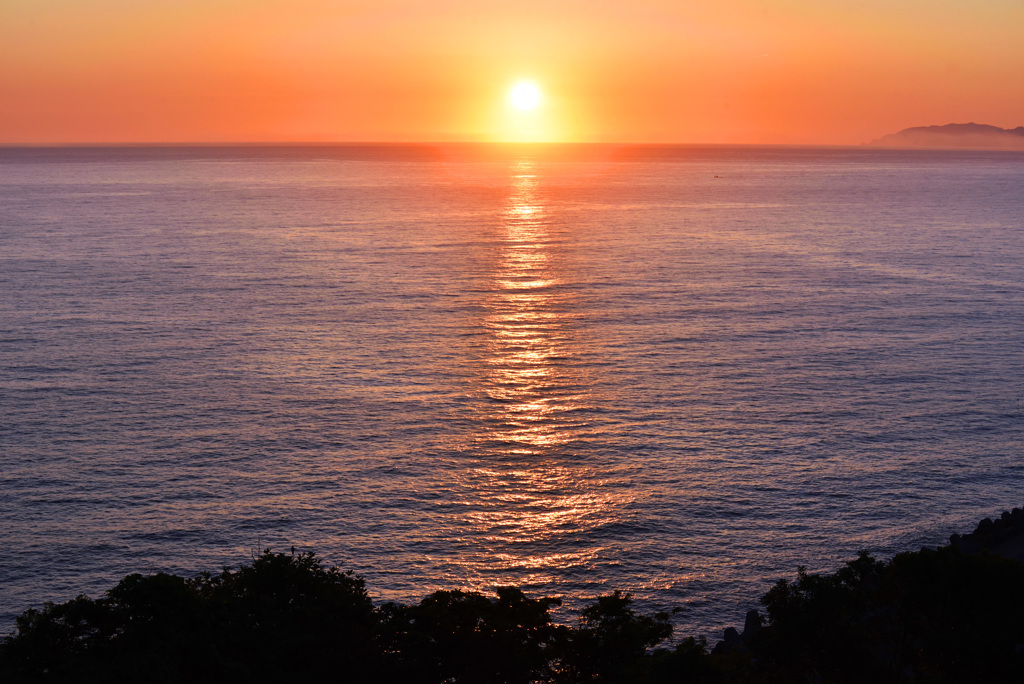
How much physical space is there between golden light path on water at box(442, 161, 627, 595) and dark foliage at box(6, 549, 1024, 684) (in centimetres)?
1990

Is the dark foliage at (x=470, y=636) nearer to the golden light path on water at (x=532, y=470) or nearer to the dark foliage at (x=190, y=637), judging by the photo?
the dark foliage at (x=190, y=637)

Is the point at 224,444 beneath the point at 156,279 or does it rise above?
beneath

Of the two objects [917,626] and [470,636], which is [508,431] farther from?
[917,626]

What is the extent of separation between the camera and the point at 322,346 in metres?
105

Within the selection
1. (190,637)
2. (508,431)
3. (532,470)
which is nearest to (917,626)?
(190,637)

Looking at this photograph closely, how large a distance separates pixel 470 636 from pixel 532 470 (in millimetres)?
35881

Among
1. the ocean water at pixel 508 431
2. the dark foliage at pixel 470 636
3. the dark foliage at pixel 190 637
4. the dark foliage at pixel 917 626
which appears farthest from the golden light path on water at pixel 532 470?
the dark foliage at pixel 917 626

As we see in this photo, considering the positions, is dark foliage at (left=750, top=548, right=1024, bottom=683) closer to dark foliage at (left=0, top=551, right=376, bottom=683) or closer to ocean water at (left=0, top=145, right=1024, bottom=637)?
dark foliage at (left=0, top=551, right=376, bottom=683)

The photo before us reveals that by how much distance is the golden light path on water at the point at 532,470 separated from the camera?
5991 cm

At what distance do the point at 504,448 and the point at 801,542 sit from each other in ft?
83.4

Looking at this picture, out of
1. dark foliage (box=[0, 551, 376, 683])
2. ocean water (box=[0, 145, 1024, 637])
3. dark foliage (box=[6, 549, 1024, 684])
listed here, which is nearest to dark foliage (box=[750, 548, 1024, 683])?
dark foliage (box=[6, 549, 1024, 684])

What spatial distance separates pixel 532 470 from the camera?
7194cm

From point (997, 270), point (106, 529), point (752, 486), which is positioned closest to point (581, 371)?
point (752, 486)

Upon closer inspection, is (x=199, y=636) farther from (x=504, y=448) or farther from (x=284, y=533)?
(x=504, y=448)
